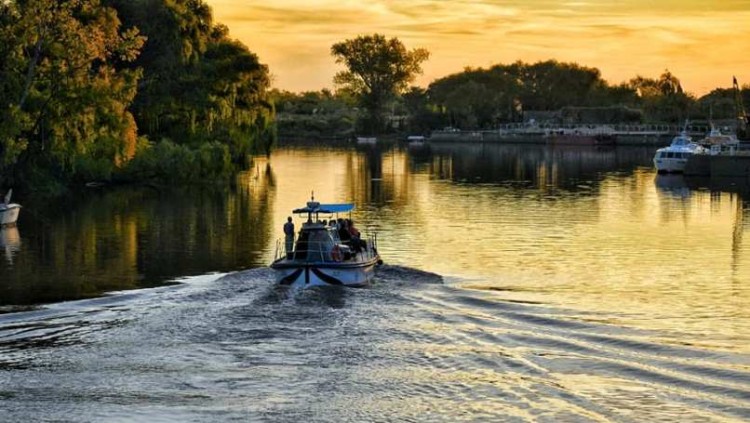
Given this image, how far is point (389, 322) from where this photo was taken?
3105 centimetres

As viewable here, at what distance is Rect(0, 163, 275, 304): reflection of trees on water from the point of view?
39.1m

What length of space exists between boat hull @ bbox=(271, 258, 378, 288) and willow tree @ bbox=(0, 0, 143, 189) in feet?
115

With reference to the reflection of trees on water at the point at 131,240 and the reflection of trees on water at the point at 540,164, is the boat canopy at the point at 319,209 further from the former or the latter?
the reflection of trees on water at the point at 540,164

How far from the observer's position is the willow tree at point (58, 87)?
217 feet

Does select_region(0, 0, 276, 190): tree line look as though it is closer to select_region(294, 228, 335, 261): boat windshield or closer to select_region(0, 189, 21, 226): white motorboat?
select_region(0, 189, 21, 226): white motorboat

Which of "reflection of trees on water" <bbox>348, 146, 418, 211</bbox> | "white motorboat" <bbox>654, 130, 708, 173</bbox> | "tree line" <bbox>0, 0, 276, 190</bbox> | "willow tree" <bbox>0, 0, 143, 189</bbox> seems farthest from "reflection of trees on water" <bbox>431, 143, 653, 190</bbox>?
"willow tree" <bbox>0, 0, 143, 189</bbox>

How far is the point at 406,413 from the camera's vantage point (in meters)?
22.8

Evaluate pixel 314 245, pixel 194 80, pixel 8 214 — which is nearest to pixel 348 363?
pixel 314 245

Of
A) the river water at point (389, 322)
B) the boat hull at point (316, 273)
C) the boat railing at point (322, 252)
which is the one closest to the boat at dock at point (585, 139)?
the river water at point (389, 322)

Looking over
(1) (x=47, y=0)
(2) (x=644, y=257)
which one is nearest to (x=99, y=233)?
(1) (x=47, y=0)

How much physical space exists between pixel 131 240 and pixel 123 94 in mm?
23725

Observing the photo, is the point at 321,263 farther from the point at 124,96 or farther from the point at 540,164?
the point at 540,164

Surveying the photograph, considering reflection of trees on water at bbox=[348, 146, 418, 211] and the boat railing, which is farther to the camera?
reflection of trees on water at bbox=[348, 146, 418, 211]

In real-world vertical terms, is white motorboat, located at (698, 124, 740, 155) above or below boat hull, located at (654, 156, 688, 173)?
above
